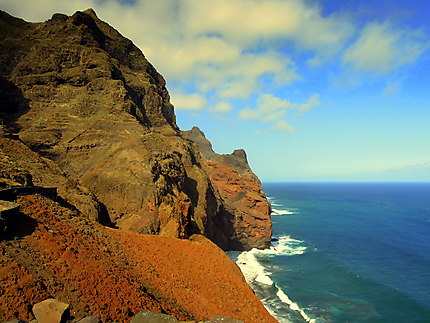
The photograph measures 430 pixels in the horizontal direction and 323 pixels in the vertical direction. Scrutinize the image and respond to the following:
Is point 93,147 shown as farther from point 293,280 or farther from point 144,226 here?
point 293,280

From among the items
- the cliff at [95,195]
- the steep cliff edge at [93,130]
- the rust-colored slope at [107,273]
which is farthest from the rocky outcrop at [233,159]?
the rust-colored slope at [107,273]

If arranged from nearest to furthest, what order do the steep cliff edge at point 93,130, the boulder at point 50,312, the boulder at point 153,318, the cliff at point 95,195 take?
the boulder at point 50,312 → the boulder at point 153,318 → the cliff at point 95,195 → the steep cliff edge at point 93,130

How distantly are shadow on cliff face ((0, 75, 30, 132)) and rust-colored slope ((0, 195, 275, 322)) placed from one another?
1062 inches

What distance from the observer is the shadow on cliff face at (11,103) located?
36.0m

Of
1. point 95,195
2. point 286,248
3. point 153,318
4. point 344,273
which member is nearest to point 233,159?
point 286,248

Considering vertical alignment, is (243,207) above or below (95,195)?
below

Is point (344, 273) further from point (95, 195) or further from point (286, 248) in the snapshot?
point (95, 195)

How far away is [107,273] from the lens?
45.8ft

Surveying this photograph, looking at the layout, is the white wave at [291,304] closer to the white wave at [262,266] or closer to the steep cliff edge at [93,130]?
the white wave at [262,266]

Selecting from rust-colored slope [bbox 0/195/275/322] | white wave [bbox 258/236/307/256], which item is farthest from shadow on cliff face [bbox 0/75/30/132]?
white wave [bbox 258/236/307/256]

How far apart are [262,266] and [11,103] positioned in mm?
52470

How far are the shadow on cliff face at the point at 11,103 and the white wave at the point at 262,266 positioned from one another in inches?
1740

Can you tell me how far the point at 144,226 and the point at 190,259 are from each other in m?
7.24

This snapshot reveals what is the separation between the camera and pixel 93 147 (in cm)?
3422
